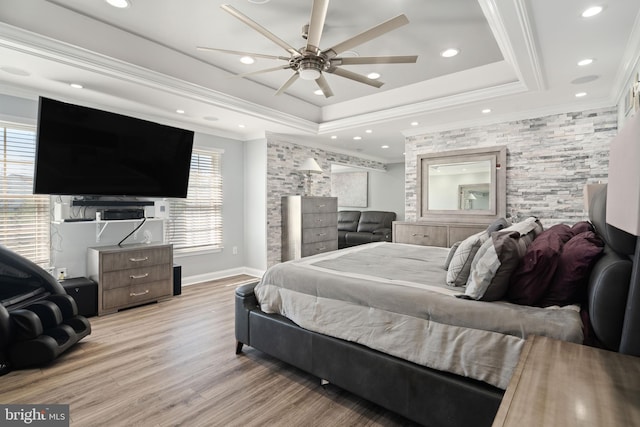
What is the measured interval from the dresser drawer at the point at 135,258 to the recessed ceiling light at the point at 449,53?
394 centimetres

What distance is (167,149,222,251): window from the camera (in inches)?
191

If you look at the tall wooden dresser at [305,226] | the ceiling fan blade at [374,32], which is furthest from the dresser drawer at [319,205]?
the ceiling fan blade at [374,32]

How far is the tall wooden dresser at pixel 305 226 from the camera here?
5.34 metres

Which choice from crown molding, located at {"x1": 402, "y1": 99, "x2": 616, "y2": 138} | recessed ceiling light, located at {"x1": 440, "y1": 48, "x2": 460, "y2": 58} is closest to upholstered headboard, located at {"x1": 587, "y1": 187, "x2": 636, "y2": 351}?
recessed ceiling light, located at {"x1": 440, "y1": 48, "x2": 460, "y2": 58}

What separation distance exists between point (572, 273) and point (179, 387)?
244 cm

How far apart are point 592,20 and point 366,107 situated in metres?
2.82

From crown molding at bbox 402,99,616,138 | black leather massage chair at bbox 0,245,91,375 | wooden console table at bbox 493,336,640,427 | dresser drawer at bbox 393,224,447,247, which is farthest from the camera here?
dresser drawer at bbox 393,224,447,247

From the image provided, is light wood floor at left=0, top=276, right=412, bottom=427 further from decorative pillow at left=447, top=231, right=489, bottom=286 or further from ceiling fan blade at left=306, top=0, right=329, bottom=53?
ceiling fan blade at left=306, top=0, right=329, bottom=53

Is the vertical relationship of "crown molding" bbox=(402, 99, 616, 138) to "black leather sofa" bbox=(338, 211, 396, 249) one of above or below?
above

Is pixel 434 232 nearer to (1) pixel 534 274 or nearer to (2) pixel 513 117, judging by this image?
(2) pixel 513 117

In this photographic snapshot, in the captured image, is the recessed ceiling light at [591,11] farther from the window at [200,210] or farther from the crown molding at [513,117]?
the window at [200,210]

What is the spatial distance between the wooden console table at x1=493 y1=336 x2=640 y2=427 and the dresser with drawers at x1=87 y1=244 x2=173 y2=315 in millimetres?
3964

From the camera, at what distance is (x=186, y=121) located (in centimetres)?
466

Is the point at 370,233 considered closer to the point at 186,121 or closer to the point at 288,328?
the point at 186,121
